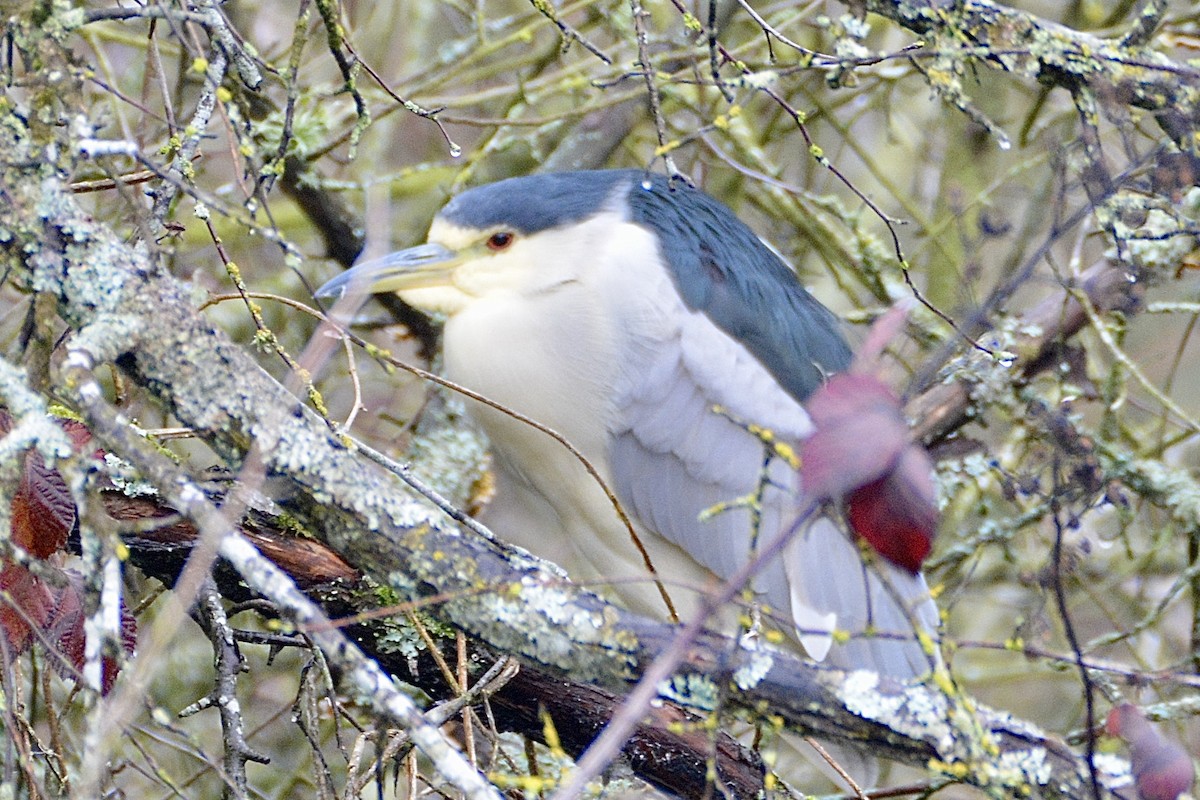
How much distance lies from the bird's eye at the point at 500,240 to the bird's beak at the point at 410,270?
0.23 ft

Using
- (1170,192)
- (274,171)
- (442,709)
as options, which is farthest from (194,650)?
(1170,192)

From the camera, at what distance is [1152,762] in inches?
44.2

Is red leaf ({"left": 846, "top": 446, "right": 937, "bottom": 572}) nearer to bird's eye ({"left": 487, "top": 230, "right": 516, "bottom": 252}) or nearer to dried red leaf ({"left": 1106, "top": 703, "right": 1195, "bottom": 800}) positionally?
dried red leaf ({"left": 1106, "top": 703, "right": 1195, "bottom": 800})

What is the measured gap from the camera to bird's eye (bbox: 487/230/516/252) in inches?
92.7

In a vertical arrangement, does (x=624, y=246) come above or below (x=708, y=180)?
below

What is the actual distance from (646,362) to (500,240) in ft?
1.21

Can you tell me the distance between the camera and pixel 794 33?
11.2 feet

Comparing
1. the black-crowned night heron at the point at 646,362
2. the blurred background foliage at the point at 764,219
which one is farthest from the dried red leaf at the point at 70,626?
the black-crowned night heron at the point at 646,362

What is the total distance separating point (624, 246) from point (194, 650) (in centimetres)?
136

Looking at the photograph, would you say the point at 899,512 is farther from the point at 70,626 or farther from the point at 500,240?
the point at 500,240

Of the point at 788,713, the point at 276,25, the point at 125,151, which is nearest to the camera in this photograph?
the point at 125,151

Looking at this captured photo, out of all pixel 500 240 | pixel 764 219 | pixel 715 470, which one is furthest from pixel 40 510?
pixel 764 219

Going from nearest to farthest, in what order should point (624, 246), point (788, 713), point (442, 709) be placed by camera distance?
point (788, 713), point (442, 709), point (624, 246)

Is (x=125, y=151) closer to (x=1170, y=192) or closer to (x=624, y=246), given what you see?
(x=1170, y=192)
